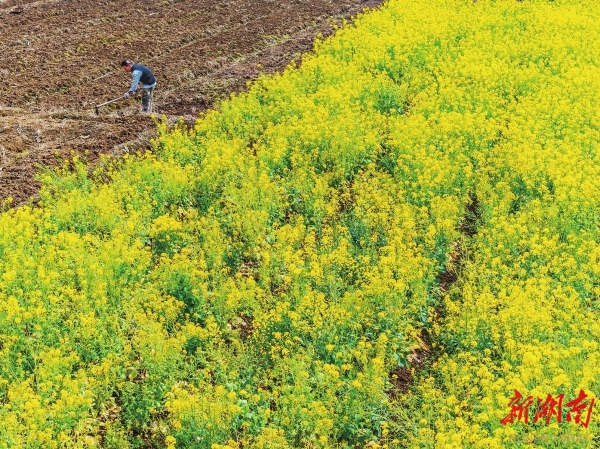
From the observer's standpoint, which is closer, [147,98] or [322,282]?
[322,282]

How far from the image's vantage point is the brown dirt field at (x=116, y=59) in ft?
44.1

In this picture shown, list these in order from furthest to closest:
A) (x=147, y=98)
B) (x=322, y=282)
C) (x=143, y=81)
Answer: (x=147, y=98)
(x=143, y=81)
(x=322, y=282)

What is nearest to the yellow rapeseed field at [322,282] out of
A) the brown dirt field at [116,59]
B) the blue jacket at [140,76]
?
the brown dirt field at [116,59]

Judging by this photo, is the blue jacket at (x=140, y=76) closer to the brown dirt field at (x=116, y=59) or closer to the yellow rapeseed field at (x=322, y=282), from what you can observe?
the brown dirt field at (x=116, y=59)

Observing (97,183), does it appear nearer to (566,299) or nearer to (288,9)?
(566,299)

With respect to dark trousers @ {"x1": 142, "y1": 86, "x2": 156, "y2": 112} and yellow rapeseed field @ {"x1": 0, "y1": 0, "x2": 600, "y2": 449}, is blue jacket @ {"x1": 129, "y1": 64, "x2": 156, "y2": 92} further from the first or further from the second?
yellow rapeseed field @ {"x1": 0, "y1": 0, "x2": 600, "y2": 449}

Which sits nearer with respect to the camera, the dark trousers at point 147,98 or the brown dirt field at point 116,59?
the brown dirt field at point 116,59

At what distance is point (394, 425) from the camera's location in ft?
21.9

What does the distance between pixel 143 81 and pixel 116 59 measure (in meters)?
4.20

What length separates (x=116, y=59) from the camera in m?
18.2

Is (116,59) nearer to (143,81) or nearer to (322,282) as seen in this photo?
(143,81)

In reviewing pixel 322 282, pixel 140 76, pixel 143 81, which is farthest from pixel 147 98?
pixel 322 282

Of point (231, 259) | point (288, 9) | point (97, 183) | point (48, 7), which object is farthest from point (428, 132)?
point (48, 7)

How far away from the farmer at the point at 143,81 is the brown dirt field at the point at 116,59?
16.9 inches
